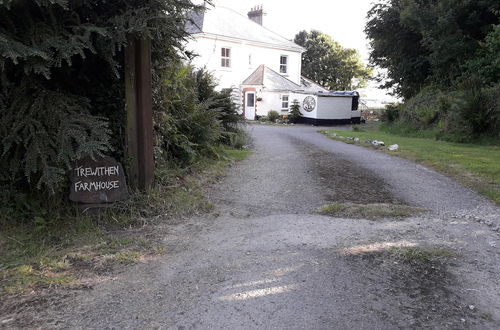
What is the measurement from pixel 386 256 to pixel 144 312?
7.52 feet

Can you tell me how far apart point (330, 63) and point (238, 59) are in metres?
21.4

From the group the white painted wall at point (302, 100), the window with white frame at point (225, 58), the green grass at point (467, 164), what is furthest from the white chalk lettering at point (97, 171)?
the window with white frame at point (225, 58)

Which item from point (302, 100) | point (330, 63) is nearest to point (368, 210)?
point (302, 100)

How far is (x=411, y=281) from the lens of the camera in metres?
3.58

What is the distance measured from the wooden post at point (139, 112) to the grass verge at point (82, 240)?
12.3 inches

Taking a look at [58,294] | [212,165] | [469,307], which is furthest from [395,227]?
[212,165]

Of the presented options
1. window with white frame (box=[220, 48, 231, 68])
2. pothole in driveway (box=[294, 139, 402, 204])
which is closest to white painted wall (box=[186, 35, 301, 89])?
window with white frame (box=[220, 48, 231, 68])

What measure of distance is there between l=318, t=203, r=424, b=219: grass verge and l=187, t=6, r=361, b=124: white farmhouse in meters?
24.7

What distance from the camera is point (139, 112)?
564 cm

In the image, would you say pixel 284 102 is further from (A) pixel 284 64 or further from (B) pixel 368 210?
(B) pixel 368 210

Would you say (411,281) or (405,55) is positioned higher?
(405,55)

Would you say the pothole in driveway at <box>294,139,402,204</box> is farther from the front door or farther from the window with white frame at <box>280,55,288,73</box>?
the window with white frame at <box>280,55,288,73</box>

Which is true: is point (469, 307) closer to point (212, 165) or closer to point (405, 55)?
point (212, 165)

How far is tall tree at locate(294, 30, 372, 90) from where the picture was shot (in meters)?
50.5
